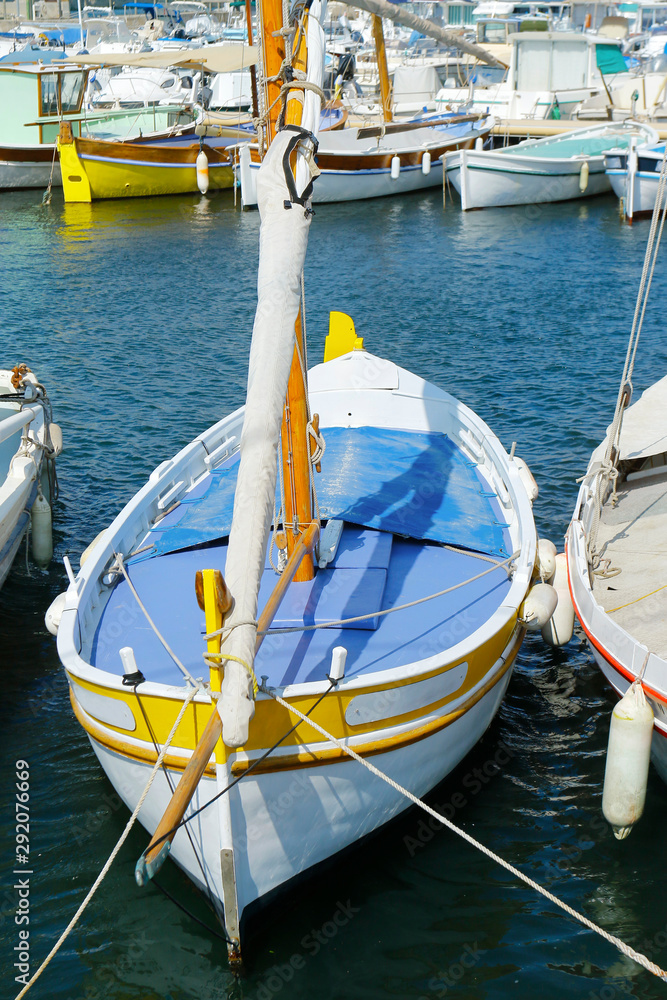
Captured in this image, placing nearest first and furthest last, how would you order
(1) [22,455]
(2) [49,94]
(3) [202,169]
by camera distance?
(1) [22,455] → (3) [202,169] → (2) [49,94]

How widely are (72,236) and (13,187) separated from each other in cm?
897

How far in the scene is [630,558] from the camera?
10789mm

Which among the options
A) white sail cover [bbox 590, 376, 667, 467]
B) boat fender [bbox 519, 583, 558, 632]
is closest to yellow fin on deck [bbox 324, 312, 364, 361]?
white sail cover [bbox 590, 376, 667, 467]

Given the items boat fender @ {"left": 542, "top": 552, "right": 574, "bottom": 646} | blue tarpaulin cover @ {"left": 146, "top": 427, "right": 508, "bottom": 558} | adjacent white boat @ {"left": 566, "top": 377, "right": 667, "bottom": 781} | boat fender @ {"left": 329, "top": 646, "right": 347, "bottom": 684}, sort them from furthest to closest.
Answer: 1. boat fender @ {"left": 542, "top": 552, "right": 574, "bottom": 646}
2. blue tarpaulin cover @ {"left": 146, "top": 427, "right": 508, "bottom": 558}
3. adjacent white boat @ {"left": 566, "top": 377, "right": 667, "bottom": 781}
4. boat fender @ {"left": 329, "top": 646, "right": 347, "bottom": 684}

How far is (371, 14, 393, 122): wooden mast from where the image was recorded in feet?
112

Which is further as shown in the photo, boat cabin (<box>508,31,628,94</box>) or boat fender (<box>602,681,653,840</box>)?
boat cabin (<box>508,31,628,94</box>)

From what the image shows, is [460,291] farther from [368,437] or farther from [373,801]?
[373,801]

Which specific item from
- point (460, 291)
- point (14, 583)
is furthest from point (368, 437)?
point (460, 291)

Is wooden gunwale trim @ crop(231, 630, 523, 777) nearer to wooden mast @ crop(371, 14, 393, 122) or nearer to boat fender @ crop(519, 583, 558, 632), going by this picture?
boat fender @ crop(519, 583, 558, 632)

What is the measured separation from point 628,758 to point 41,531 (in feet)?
27.3

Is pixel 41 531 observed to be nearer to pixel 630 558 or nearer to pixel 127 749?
pixel 127 749

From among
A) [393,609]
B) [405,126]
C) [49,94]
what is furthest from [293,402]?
[49,94]

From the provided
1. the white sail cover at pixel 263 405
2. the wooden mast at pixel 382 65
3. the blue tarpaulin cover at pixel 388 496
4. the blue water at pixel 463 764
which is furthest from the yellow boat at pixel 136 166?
the white sail cover at pixel 263 405

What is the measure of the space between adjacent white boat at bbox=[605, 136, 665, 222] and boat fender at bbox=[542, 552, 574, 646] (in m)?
25.6
